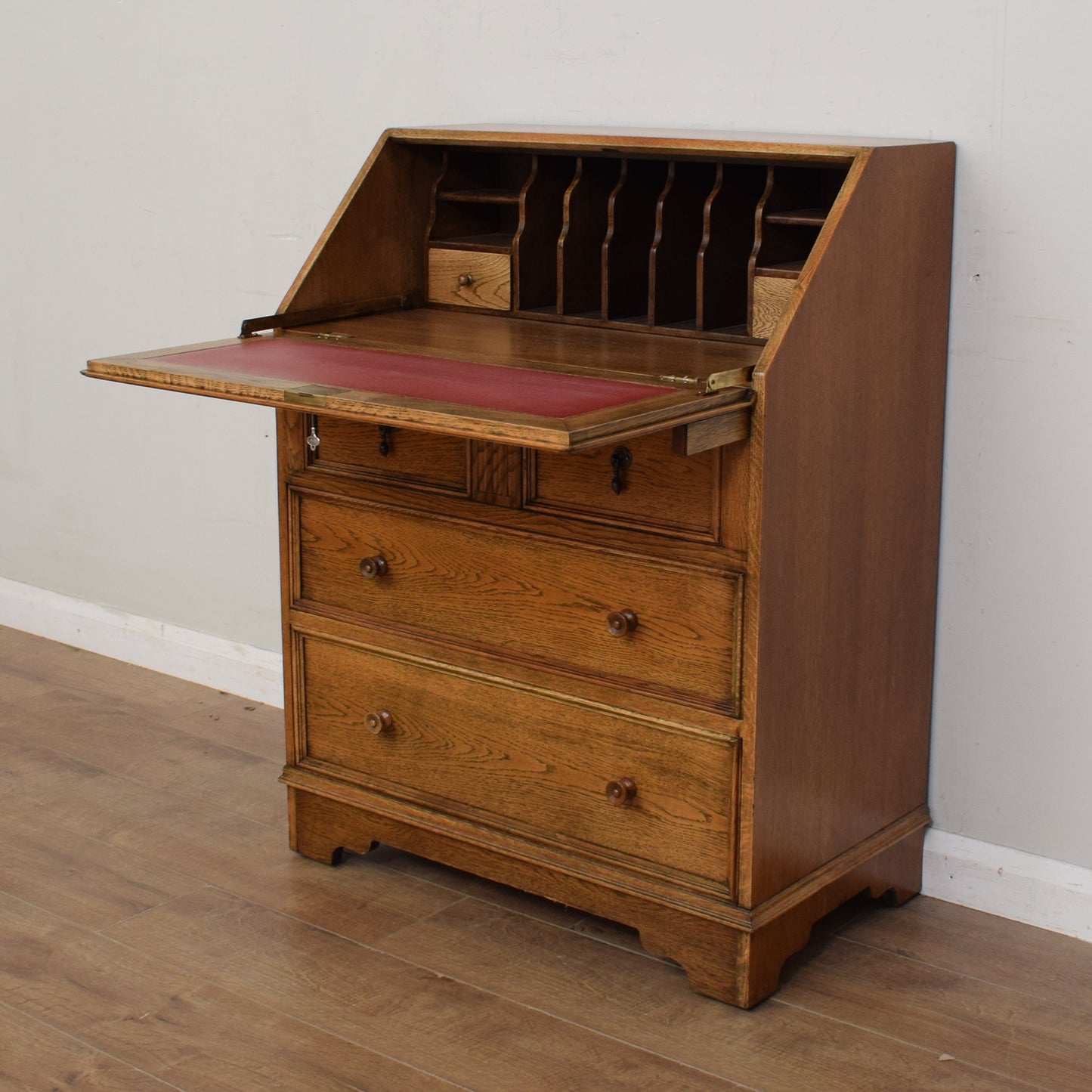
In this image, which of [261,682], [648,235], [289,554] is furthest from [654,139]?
[261,682]

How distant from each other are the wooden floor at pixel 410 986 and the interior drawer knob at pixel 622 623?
59 centimetres

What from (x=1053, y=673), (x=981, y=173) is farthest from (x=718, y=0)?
(x=1053, y=673)

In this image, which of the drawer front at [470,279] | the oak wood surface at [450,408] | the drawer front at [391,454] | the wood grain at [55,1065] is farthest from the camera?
the drawer front at [470,279]

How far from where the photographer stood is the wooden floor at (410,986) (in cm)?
236

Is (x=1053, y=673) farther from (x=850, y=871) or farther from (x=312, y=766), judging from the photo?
(x=312, y=766)

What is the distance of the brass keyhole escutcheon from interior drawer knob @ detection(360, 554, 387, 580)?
21.3 inches

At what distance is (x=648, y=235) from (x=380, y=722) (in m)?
1.01

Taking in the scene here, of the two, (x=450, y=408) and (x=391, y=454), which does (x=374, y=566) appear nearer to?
(x=391, y=454)

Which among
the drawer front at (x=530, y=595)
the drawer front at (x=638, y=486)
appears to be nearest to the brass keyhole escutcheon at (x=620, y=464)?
the drawer front at (x=638, y=486)

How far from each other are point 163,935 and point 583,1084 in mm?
854

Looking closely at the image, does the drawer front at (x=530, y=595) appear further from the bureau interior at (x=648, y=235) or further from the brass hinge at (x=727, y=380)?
the bureau interior at (x=648, y=235)

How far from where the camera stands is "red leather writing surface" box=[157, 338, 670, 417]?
221 cm

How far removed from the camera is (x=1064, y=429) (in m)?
2.63

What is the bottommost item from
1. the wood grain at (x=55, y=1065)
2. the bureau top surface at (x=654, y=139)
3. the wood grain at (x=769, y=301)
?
the wood grain at (x=55, y=1065)
